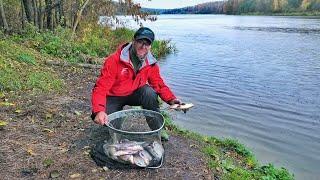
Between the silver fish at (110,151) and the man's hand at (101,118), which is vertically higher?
the man's hand at (101,118)

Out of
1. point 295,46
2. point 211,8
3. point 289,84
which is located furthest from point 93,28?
point 211,8

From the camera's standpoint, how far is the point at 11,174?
5.05 metres

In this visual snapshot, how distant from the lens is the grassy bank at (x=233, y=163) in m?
6.31

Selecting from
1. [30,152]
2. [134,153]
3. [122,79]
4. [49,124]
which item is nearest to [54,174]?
[30,152]

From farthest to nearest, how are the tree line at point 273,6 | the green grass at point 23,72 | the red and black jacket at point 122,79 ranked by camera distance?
the tree line at point 273,6
the green grass at point 23,72
the red and black jacket at point 122,79

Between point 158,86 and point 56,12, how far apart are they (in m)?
13.7

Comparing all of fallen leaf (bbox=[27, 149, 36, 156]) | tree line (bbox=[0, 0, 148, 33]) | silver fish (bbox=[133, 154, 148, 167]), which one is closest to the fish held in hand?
silver fish (bbox=[133, 154, 148, 167])

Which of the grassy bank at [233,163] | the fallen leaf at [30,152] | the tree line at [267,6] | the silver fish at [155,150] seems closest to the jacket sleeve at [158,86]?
the silver fish at [155,150]

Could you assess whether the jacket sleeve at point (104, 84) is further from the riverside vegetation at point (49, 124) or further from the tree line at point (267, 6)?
the tree line at point (267, 6)

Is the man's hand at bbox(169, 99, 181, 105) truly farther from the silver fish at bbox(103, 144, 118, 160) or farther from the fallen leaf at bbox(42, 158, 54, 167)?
the fallen leaf at bbox(42, 158, 54, 167)

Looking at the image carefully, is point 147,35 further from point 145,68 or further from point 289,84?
point 289,84

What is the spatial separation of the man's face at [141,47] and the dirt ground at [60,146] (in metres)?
1.44

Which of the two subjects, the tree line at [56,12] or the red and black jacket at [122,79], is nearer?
the red and black jacket at [122,79]

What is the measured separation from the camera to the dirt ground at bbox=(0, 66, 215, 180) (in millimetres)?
5270
